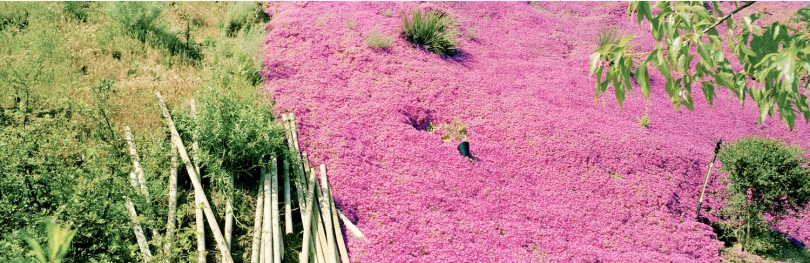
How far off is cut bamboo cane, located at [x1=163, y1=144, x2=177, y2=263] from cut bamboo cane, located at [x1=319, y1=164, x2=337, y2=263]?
133 cm

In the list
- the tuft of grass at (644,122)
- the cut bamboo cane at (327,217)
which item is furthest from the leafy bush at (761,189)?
the cut bamboo cane at (327,217)

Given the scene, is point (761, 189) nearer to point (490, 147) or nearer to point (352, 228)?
point (490, 147)

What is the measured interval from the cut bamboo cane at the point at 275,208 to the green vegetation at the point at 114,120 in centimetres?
20

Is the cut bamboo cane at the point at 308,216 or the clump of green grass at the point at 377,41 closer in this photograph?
the cut bamboo cane at the point at 308,216

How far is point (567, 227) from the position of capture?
5.34m

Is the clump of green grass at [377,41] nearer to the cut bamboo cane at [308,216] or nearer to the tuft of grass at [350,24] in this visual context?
the tuft of grass at [350,24]

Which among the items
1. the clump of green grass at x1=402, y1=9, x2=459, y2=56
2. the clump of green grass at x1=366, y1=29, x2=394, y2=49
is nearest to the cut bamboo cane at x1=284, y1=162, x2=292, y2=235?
the clump of green grass at x1=366, y1=29, x2=394, y2=49

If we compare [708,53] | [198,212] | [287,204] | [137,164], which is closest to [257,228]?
[287,204]

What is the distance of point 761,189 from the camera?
583cm

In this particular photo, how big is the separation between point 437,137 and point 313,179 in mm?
2190

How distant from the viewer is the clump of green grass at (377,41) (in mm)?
8047

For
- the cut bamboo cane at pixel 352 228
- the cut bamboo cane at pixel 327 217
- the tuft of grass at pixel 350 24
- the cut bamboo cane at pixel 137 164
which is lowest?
the cut bamboo cane at pixel 352 228

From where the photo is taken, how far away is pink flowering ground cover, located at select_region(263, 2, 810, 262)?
16.5ft

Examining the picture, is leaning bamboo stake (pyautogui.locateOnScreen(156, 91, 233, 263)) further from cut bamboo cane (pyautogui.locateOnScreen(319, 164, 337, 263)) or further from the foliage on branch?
the foliage on branch
